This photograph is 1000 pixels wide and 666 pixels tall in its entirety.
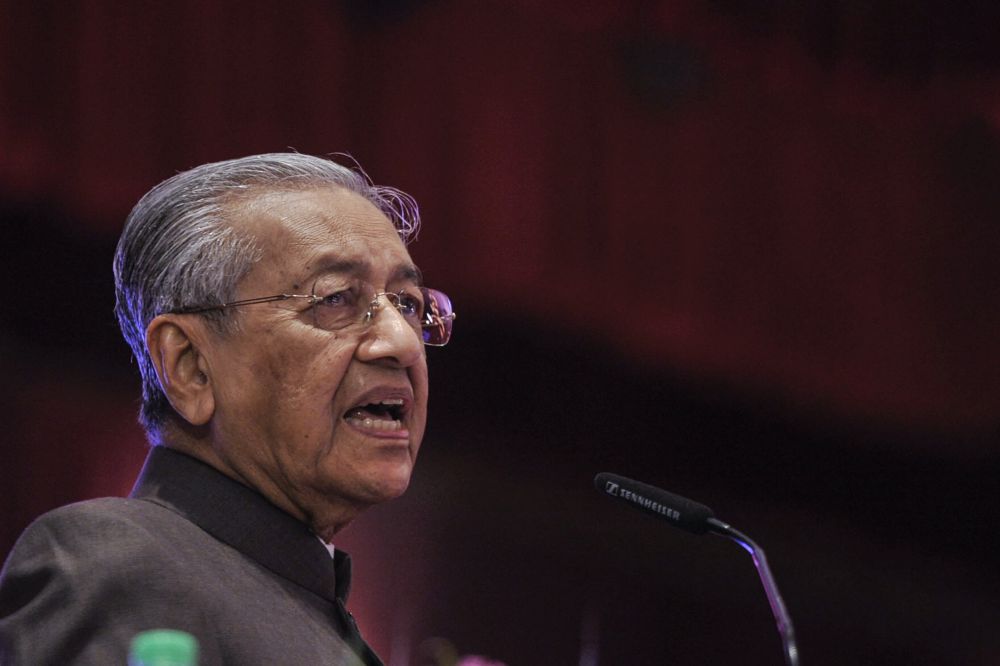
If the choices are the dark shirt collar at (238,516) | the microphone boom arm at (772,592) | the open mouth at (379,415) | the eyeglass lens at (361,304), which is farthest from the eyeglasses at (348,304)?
the microphone boom arm at (772,592)

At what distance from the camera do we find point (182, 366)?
68.4 inches

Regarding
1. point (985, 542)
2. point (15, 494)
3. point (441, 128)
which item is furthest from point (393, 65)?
point (985, 542)

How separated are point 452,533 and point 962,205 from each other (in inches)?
92.9

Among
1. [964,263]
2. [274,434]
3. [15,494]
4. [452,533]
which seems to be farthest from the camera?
[964,263]

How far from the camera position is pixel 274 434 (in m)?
1.68

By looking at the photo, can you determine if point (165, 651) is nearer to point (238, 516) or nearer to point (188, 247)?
point (238, 516)

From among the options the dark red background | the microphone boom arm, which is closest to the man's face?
the microphone boom arm

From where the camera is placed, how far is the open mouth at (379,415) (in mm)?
1731

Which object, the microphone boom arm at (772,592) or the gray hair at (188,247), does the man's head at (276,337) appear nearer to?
the gray hair at (188,247)

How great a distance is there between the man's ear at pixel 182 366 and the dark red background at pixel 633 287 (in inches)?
60.9

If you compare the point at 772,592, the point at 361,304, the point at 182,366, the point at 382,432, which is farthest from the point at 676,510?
the point at 182,366

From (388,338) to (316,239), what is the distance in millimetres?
180

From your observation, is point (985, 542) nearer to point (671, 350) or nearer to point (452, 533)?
point (671, 350)

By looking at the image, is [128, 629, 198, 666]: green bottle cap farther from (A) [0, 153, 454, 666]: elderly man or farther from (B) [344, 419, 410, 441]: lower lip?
(B) [344, 419, 410, 441]: lower lip
